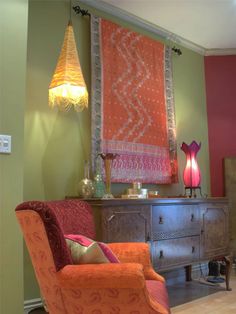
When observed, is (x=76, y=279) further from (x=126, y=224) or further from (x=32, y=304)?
(x=32, y=304)

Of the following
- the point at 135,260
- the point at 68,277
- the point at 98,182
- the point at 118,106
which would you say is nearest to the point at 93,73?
the point at 118,106

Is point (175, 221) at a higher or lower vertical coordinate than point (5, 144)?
lower

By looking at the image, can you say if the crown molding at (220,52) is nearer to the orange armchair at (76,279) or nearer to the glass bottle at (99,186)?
the glass bottle at (99,186)

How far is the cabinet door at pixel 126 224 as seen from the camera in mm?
2578

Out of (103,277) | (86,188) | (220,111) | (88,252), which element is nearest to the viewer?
(103,277)

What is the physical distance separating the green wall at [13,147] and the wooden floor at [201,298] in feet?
4.45

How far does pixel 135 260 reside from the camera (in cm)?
215

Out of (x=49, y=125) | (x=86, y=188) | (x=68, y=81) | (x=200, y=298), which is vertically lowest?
(x=200, y=298)

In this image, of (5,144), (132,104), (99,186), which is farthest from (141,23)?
(5,144)

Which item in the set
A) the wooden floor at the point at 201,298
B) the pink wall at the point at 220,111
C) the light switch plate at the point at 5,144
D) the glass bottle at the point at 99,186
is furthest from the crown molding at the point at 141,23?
the wooden floor at the point at 201,298

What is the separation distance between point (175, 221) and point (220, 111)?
6.75 ft

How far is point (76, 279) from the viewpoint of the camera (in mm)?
1529

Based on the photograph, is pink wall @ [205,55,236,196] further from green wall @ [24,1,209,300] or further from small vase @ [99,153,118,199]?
small vase @ [99,153,118,199]

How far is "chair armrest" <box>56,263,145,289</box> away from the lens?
148 centimetres
